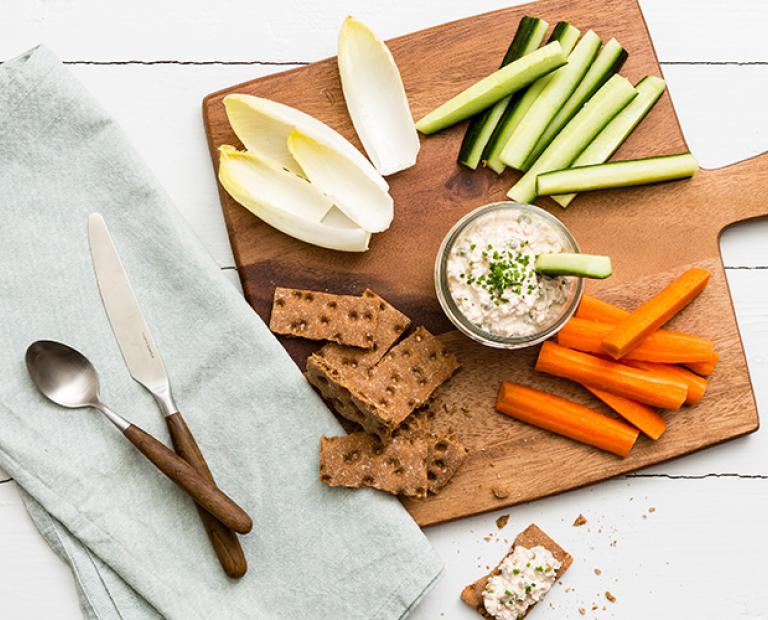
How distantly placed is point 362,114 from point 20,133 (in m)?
1.00

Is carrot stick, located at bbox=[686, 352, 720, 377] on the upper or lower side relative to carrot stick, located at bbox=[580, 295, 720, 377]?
lower

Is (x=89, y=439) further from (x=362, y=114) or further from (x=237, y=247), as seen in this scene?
(x=362, y=114)

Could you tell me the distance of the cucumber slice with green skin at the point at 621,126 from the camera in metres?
2.57

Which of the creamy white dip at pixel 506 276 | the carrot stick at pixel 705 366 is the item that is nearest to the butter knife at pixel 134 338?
the creamy white dip at pixel 506 276

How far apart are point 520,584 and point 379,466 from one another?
552 mm

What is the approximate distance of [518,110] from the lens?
2.58m

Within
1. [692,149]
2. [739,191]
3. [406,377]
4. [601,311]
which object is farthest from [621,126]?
[406,377]

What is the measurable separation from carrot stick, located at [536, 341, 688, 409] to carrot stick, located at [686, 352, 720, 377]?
9 cm

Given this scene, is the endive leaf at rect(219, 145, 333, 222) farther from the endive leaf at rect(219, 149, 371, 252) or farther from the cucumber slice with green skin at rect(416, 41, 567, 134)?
the cucumber slice with green skin at rect(416, 41, 567, 134)

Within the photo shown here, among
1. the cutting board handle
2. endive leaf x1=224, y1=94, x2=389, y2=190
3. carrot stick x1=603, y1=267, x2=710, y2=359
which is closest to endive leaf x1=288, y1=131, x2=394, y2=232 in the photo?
endive leaf x1=224, y1=94, x2=389, y2=190

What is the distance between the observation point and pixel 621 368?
2518 mm

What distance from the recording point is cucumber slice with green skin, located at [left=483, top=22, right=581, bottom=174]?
2.57 meters

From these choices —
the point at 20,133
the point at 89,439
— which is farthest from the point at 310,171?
the point at 89,439

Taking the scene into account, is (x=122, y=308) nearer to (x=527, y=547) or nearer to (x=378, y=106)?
(x=378, y=106)
